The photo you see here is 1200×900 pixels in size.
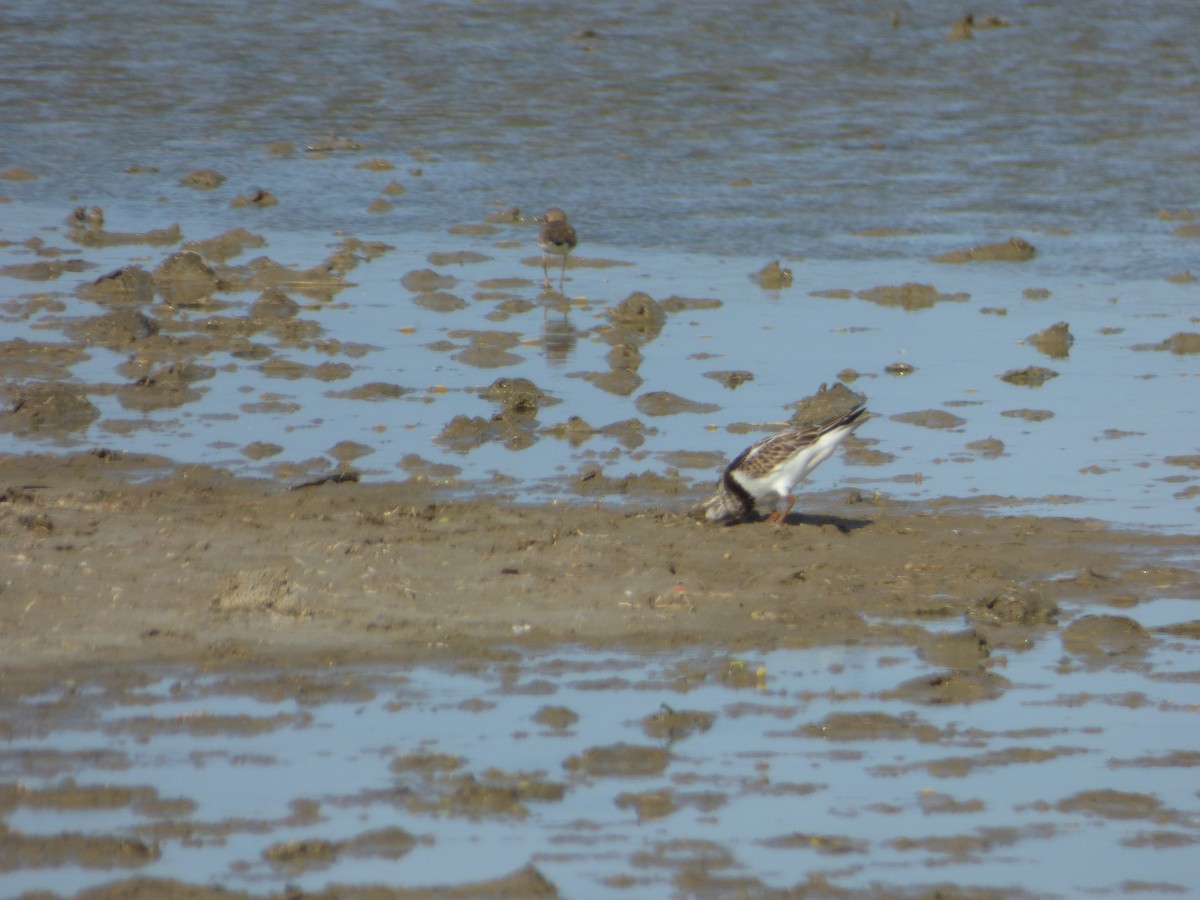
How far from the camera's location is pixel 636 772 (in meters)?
6.23

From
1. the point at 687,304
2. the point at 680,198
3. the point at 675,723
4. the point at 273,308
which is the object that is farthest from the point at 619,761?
the point at 680,198

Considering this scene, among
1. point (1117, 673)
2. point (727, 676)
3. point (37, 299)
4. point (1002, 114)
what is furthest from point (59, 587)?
point (1002, 114)

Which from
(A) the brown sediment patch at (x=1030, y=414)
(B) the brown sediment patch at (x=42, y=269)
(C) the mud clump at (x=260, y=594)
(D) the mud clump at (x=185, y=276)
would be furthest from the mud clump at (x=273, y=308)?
(C) the mud clump at (x=260, y=594)

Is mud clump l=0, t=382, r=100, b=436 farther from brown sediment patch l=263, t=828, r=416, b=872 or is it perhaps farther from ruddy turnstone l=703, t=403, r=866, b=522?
brown sediment patch l=263, t=828, r=416, b=872

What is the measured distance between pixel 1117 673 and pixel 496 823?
2.72 m

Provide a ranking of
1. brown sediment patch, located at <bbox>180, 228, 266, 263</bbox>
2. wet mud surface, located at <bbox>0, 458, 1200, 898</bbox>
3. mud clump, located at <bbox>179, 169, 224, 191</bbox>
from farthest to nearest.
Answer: mud clump, located at <bbox>179, 169, 224, 191</bbox> < brown sediment patch, located at <bbox>180, 228, 266, 263</bbox> < wet mud surface, located at <bbox>0, 458, 1200, 898</bbox>

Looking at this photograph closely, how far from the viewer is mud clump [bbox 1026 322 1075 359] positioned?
517 inches

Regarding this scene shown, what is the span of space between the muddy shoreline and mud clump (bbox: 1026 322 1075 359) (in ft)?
12.2

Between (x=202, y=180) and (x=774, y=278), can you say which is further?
(x=202, y=180)

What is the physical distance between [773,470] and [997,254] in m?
7.54

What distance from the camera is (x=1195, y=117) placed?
72.5ft

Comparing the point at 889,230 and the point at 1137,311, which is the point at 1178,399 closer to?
the point at 1137,311

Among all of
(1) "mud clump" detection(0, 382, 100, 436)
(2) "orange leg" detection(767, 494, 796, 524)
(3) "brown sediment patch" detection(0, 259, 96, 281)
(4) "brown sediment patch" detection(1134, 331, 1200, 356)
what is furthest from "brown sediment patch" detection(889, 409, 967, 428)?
(3) "brown sediment patch" detection(0, 259, 96, 281)

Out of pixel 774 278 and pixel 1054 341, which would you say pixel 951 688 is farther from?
pixel 774 278
